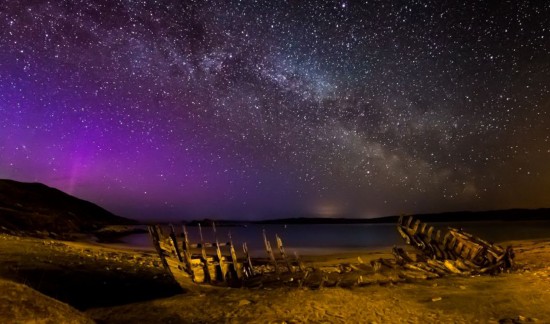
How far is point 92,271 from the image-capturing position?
15695 mm

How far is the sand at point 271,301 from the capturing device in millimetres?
6385

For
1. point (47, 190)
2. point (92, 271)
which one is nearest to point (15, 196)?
point (47, 190)

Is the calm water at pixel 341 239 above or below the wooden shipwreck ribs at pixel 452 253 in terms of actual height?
below

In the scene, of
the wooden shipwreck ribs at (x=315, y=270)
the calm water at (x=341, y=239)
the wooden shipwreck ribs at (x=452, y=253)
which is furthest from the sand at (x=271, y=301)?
the calm water at (x=341, y=239)

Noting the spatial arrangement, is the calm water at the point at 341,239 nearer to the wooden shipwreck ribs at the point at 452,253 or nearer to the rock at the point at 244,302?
the wooden shipwreck ribs at the point at 452,253

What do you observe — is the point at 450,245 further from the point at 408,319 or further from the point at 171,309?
the point at 171,309

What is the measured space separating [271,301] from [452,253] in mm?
11320

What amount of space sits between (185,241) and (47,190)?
125 m

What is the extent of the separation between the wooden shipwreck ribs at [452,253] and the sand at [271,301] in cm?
87

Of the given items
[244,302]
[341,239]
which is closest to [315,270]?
[244,302]

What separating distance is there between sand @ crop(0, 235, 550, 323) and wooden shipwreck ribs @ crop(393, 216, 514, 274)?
2.86 ft

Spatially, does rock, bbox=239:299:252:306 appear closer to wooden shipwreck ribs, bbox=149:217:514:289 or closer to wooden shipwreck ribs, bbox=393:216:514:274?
wooden shipwreck ribs, bbox=149:217:514:289

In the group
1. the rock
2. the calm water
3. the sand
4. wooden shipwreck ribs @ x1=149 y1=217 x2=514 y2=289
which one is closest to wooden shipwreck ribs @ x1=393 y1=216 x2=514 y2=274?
wooden shipwreck ribs @ x1=149 y1=217 x2=514 y2=289

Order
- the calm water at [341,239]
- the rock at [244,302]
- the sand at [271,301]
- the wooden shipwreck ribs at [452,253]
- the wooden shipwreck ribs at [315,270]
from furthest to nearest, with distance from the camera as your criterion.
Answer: the calm water at [341,239] < the wooden shipwreck ribs at [452,253] < the wooden shipwreck ribs at [315,270] < the rock at [244,302] < the sand at [271,301]
